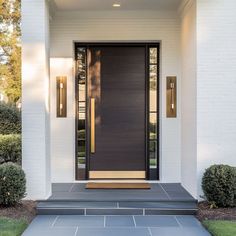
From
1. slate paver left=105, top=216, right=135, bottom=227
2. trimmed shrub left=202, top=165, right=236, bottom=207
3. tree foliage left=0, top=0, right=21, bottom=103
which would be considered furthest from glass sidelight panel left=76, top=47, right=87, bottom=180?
tree foliage left=0, top=0, right=21, bottom=103

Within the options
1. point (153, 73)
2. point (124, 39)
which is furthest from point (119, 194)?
point (124, 39)

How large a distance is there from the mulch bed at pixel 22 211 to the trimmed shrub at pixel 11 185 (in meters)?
0.10

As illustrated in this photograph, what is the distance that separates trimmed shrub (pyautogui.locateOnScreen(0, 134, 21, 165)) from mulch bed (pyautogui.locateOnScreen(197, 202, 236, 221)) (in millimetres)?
4606

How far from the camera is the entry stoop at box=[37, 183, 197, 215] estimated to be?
5.19 m

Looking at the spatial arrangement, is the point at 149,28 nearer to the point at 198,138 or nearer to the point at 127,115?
the point at 127,115

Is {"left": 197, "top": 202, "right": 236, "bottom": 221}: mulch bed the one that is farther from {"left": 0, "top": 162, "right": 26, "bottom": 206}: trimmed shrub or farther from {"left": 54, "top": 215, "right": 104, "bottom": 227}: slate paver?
{"left": 0, "top": 162, "right": 26, "bottom": 206}: trimmed shrub

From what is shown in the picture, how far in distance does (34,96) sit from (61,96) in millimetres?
1098

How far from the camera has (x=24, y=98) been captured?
18.1 feet

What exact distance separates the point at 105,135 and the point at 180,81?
60.2 inches

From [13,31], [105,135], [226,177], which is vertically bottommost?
[226,177]

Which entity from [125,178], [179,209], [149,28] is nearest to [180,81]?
[149,28]

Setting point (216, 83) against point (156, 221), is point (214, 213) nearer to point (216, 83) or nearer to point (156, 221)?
point (156, 221)

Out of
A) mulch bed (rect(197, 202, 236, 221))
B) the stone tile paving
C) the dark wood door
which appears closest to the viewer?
the stone tile paving

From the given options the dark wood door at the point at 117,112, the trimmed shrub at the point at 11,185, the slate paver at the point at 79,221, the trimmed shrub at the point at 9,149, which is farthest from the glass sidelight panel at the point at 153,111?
the trimmed shrub at the point at 9,149
